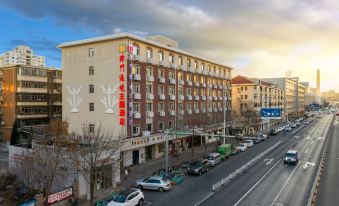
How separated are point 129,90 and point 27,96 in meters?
29.4

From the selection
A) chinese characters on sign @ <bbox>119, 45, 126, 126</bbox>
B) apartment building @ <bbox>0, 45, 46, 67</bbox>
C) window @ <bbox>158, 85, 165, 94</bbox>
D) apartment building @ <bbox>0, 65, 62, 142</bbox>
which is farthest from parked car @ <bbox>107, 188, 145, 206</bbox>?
apartment building @ <bbox>0, 45, 46, 67</bbox>

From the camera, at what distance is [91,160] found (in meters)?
29.8

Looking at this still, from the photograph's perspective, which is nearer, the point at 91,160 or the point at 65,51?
the point at 91,160

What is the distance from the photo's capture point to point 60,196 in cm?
2969

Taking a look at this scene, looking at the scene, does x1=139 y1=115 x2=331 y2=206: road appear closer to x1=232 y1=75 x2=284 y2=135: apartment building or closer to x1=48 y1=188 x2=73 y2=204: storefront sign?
x1=48 y1=188 x2=73 y2=204: storefront sign

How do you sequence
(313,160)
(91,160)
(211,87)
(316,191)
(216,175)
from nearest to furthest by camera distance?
(91,160)
(316,191)
(216,175)
(313,160)
(211,87)

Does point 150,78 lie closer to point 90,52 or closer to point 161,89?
point 161,89

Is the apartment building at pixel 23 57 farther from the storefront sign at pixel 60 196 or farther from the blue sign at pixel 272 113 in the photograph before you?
the blue sign at pixel 272 113

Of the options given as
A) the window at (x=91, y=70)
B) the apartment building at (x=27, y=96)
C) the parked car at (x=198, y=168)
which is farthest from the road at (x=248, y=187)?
the apartment building at (x=27, y=96)

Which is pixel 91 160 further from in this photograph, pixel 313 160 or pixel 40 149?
pixel 313 160

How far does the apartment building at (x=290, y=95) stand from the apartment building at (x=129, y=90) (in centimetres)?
10329

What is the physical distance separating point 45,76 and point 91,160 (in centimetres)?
4485

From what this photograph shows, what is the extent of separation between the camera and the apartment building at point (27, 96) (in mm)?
63656

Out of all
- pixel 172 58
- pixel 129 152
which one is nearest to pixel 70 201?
pixel 129 152
